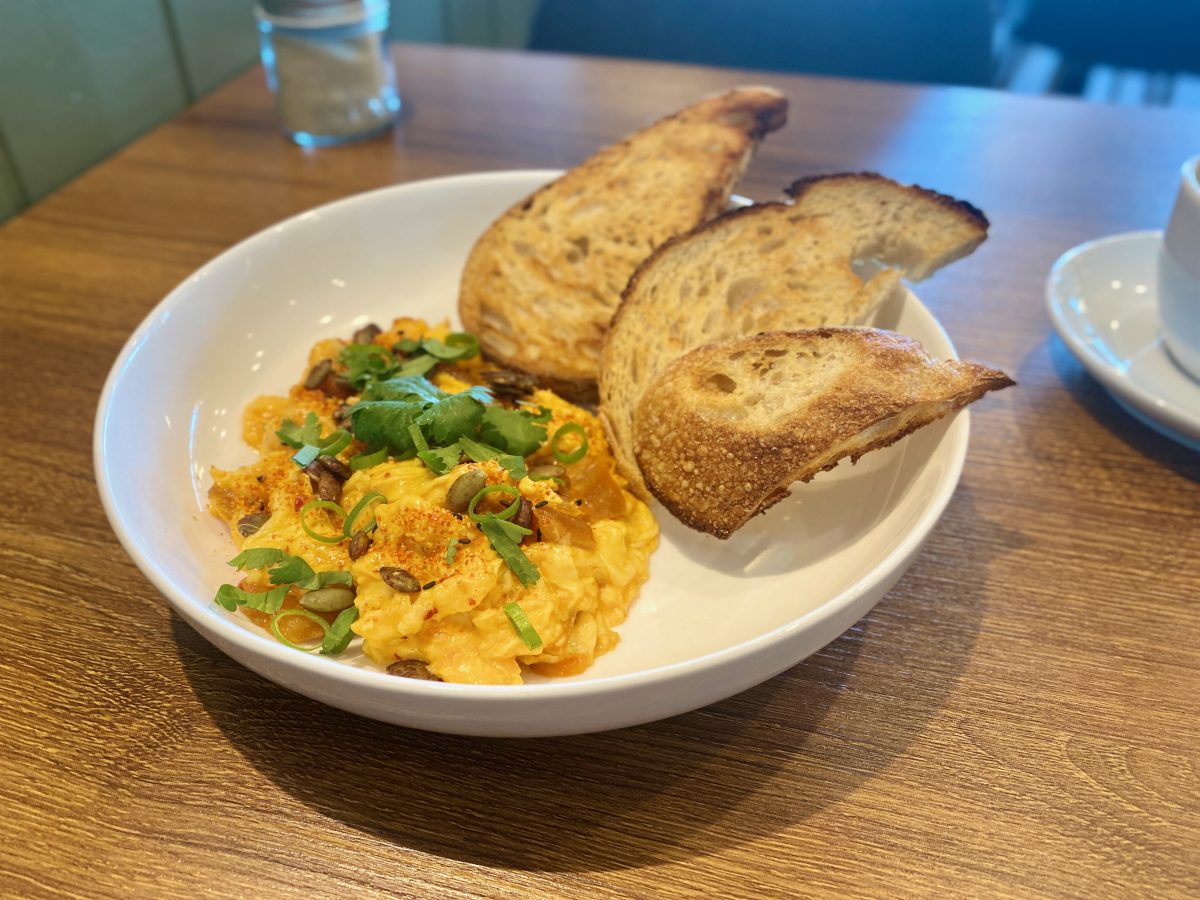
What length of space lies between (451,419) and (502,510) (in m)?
0.21

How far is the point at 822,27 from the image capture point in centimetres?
441

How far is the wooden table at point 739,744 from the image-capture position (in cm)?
115

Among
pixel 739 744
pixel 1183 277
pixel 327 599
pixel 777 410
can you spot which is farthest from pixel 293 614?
pixel 1183 277

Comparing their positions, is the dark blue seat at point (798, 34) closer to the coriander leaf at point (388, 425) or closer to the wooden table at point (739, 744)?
the wooden table at point (739, 744)

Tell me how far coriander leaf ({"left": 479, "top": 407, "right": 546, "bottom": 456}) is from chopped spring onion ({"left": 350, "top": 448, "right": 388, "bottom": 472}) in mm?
170

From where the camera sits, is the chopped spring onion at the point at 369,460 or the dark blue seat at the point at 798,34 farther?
the dark blue seat at the point at 798,34

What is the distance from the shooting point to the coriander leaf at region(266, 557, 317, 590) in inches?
53.0

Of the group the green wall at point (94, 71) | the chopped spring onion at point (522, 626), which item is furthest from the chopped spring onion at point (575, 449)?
the green wall at point (94, 71)

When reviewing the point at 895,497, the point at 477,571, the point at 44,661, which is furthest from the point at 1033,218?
the point at 44,661

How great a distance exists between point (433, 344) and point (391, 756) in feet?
2.83

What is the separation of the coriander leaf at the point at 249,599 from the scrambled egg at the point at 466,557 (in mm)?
26

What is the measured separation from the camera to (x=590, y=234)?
82.2 inches

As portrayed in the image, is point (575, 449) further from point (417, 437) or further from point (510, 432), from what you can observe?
point (417, 437)

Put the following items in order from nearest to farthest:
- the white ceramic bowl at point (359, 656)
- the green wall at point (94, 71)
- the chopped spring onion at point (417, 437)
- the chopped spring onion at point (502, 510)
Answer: the white ceramic bowl at point (359, 656) < the chopped spring onion at point (502, 510) < the chopped spring onion at point (417, 437) < the green wall at point (94, 71)
